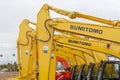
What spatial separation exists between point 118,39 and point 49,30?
407 cm

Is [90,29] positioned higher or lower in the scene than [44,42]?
higher

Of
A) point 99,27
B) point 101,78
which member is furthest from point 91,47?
point 99,27

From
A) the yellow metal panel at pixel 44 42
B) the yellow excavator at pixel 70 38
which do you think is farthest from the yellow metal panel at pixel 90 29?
the yellow metal panel at pixel 44 42

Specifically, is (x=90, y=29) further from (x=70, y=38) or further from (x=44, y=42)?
(x=70, y=38)

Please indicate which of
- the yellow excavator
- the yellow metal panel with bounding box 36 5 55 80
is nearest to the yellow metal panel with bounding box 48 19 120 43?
the yellow excavator

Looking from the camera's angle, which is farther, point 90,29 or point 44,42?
point 44,42

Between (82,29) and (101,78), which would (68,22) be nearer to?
(82,29)

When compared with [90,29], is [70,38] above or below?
below

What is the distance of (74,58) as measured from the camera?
28688mm

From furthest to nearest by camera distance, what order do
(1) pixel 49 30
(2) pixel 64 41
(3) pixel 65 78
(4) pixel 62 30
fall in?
(3) pixel 65 78
(2) pixel 64 41
(1) pixel 49 30
(4) pixel 62 30

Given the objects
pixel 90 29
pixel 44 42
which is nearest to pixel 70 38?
pixel 44 42

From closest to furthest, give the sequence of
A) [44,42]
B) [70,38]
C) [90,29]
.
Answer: [90,29]
[44,42]
[70,38]

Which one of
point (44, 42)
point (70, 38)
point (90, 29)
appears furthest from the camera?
point (70, 38)

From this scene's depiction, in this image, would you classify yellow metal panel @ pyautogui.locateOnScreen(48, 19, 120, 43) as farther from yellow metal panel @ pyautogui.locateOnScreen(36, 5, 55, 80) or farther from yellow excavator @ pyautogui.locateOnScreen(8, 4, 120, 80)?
yellow metal panel @ pyautogui.locateOnScreen(36, 5, 55, 80)
